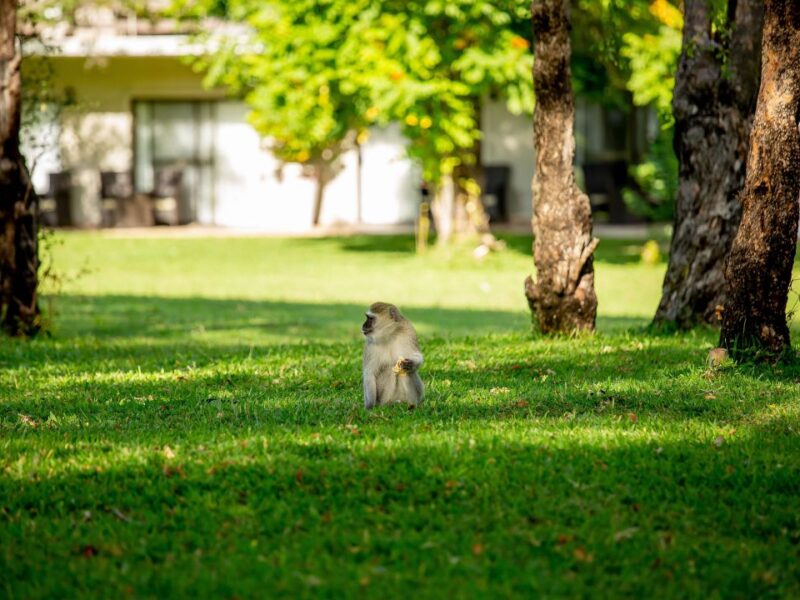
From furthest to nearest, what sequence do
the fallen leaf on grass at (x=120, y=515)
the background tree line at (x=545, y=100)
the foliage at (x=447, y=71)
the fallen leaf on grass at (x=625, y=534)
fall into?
the foliage at (x=447, y=71), the background tree line at (x=545, y=100), the fallen leaf on grass at (x=120, y=515), the fallen leaf on grass at (x=625, y=534)

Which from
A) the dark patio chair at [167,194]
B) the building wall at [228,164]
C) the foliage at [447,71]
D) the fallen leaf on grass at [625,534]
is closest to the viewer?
the fallen leaf on grass at [625,534]

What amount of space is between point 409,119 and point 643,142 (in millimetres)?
12027

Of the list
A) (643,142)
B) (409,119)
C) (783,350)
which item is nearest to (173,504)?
(783,350)

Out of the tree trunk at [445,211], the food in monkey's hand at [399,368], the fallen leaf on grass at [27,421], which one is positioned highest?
the tree trunk at [445,211]

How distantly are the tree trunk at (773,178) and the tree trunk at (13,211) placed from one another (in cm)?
598

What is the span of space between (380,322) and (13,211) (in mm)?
5392

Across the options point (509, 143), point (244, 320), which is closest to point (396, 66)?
point (244, 320)

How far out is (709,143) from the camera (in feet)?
33.7

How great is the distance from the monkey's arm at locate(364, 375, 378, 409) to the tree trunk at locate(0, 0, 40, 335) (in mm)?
5129

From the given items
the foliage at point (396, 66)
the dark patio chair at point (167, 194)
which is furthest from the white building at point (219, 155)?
the foliage at point (396, 66)

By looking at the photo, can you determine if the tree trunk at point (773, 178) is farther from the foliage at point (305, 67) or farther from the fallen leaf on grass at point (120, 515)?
the foliage at point (305, 67)

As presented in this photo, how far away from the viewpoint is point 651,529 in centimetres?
518

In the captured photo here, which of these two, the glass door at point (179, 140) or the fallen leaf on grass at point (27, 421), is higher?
the glass door at point (179, 140)

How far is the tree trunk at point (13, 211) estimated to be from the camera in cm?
1077
